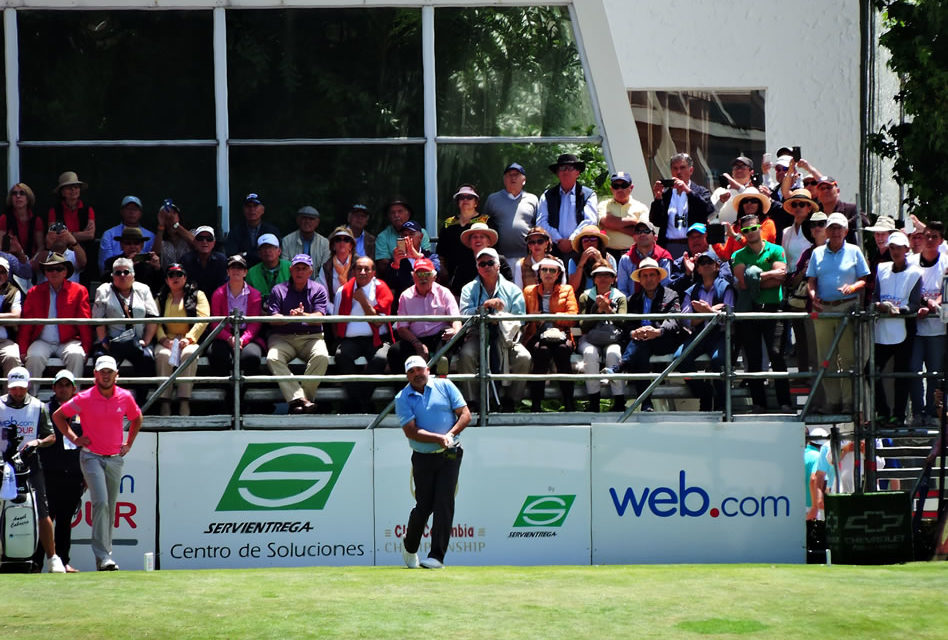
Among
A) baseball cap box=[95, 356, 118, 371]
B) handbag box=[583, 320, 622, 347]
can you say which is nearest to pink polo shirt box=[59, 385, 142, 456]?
baseball cap box=[95, 356, 118, 371]

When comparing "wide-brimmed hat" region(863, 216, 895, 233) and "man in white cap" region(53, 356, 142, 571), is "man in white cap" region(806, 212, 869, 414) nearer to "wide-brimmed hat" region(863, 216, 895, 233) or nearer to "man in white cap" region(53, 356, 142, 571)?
"wide-brimmed hat" region(863, 216, 895, 233)

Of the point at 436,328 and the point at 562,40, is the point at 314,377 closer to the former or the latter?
the point at 436,328

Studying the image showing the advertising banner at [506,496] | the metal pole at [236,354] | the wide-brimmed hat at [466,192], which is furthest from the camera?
the wide-brimmed hat at [466,192]

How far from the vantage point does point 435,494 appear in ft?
46.3

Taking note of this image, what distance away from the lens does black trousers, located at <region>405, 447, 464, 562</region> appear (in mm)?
14078

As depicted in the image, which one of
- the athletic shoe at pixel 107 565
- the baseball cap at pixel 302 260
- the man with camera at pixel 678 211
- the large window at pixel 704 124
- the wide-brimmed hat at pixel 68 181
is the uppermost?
the large window at pixel 704 124

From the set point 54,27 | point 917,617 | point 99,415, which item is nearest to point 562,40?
point 54,27

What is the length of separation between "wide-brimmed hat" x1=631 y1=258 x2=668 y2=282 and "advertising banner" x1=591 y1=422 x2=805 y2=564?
1491mm

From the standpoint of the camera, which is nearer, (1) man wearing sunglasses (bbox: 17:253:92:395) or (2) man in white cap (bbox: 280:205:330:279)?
(1) man wearing sunglasses (bbox: 17:253:92:395)

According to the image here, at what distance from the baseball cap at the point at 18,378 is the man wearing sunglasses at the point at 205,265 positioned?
2248 mm

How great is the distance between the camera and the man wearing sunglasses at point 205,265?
16.6 metres

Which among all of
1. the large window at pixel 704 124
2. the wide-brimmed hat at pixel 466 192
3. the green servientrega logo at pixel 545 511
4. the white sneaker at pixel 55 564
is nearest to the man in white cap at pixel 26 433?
the white sneaker at pixel 55 564

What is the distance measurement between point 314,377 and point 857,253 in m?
5.44

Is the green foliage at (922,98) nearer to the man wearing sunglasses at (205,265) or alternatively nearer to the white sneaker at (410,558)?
the man wearing sunglasses at (205,265)
